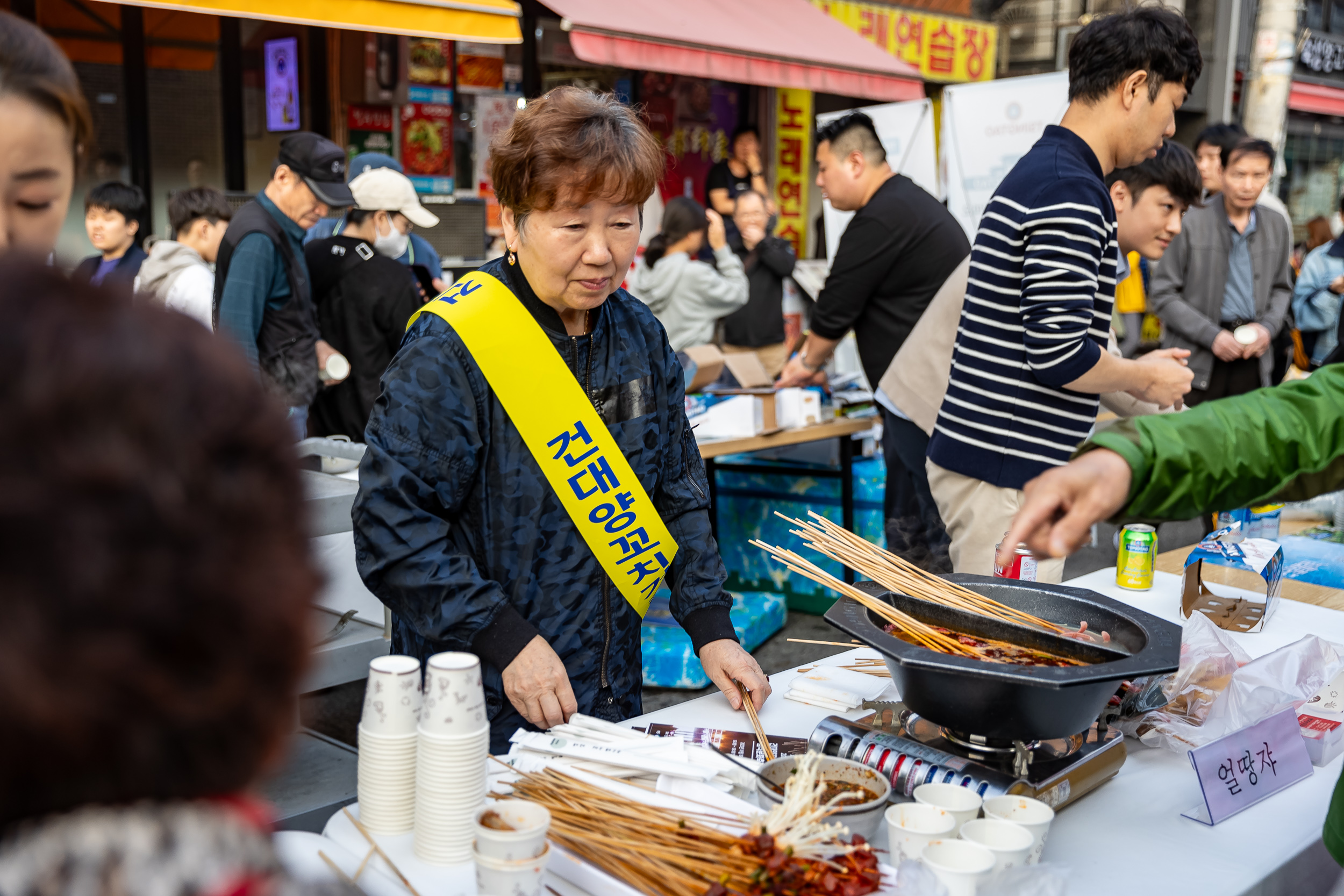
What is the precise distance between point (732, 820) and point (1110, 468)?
0.61 metres

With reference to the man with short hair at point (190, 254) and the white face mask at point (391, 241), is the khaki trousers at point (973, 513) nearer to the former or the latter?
the man with short hair at point (190, 254)

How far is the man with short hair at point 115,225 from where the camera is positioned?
5.14 meters

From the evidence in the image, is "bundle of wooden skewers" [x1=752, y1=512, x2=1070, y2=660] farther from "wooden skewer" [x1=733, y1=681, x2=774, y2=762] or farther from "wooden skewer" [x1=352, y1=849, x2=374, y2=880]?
"wooden skewer" [x1=352, y1=849, x2=374, y2=880]

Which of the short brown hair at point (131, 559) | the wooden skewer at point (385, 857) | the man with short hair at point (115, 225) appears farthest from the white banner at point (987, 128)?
the short brown hair at point (131, 559)

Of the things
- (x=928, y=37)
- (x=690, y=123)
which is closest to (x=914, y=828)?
(x=690, y=123)

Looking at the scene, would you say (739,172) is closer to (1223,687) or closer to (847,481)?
(847,481)

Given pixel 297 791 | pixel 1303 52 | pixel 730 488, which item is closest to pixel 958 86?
pixel 730 488

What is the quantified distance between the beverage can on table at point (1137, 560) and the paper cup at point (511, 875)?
1.80 meters

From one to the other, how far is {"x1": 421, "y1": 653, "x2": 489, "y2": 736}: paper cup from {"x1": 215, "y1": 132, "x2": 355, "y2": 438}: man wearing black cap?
2787 millimetres

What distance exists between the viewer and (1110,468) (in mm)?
1232

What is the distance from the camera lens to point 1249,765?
1582mm

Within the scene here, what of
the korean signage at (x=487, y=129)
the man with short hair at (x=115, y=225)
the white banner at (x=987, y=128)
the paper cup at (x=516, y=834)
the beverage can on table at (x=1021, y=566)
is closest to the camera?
the paper cup at (x=516, y=834)

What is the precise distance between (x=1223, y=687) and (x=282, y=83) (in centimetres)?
628

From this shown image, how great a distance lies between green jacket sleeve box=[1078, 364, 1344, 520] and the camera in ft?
4.09
